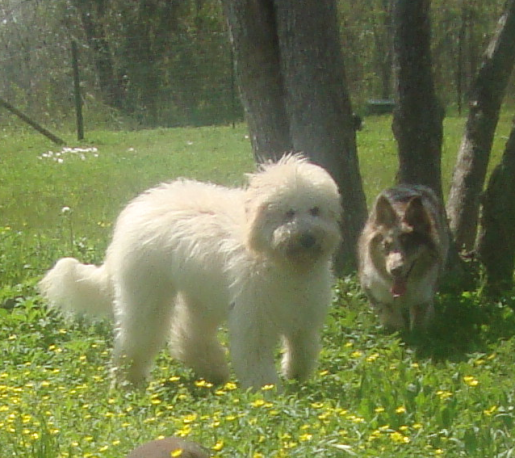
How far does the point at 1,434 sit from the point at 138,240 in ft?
6.41

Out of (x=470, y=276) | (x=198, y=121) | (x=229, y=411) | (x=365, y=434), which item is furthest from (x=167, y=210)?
(x=198, y=121)

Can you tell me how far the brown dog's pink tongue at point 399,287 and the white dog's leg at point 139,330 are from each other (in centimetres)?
198

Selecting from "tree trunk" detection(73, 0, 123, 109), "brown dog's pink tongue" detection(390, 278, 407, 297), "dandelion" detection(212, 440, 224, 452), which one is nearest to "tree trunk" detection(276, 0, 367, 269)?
"brown dog's pink tongue" detection(390, 278, 407, 297)

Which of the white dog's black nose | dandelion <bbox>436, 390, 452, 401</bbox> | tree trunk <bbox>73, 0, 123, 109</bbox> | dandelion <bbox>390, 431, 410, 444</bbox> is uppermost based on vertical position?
tree trunk <bbox>73, 0, 123, 109</bbox>

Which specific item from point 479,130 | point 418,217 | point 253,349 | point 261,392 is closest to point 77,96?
point 479,130

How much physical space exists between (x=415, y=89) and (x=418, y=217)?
133 centimetres

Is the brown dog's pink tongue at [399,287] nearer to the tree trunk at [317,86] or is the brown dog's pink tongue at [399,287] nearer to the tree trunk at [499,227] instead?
the tree trunk at [317,86]

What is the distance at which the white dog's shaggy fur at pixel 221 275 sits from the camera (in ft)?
18.2

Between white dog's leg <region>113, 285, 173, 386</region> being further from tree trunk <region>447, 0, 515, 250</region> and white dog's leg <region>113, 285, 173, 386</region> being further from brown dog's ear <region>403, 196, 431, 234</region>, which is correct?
tree trunk <region>447, 0, 515, 250</region>

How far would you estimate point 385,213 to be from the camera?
7.52 m

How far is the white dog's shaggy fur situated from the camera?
5535mm

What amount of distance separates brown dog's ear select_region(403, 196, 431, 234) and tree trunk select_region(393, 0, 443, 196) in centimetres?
102

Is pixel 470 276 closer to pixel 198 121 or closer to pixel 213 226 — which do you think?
pixel 213 226

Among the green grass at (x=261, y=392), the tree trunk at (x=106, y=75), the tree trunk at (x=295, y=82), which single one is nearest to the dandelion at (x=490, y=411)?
the green grass at (x=261, y=392)
